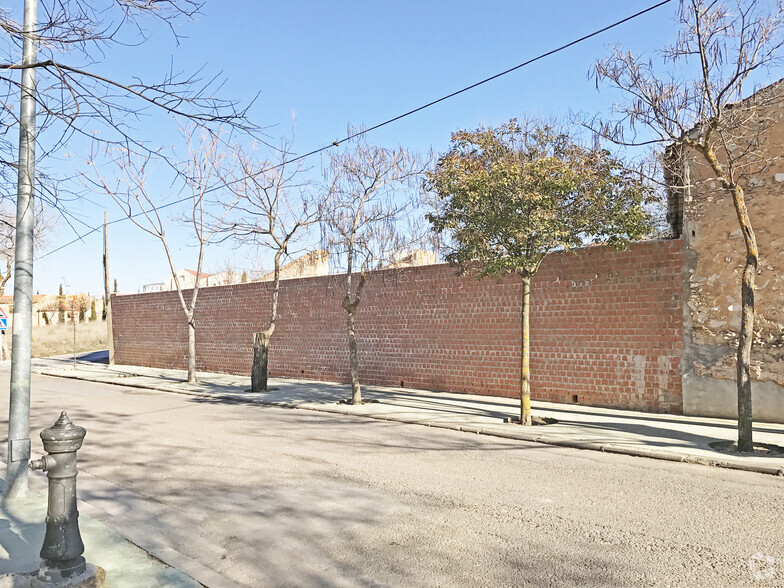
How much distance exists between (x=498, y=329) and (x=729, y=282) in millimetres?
5204

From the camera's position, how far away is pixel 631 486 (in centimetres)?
675

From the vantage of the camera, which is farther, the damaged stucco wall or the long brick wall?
the long brick wall

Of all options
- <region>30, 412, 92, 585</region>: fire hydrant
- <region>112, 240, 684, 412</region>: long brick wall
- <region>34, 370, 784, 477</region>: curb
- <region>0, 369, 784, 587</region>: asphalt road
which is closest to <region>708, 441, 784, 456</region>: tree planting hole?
<region>34, 370, 784, 477</region>: curb

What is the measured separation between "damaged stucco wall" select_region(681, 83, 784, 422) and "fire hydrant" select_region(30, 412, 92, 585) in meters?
9.79

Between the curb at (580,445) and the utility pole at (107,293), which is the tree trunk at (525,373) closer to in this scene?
the curb at (580,445)

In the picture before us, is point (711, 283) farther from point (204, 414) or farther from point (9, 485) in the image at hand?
point (9, 485)

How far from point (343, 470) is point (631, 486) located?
327 cm

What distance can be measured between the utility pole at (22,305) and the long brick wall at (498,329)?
9507 mm

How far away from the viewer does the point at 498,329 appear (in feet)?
48.7

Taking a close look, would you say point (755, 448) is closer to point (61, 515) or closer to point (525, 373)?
point (525, 373)

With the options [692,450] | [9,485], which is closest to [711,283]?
[692,450]

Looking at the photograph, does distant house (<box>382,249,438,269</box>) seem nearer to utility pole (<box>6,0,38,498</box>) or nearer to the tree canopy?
the tree canopy

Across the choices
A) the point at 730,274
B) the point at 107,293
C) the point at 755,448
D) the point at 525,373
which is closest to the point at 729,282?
the point at 730,274

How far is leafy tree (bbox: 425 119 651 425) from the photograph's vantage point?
10.2 m
